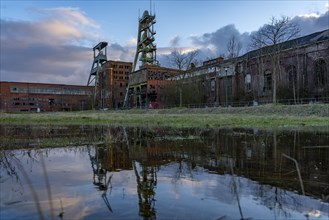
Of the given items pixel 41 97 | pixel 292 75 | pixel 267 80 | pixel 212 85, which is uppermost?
pixel 41 97

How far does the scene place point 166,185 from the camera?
539cm

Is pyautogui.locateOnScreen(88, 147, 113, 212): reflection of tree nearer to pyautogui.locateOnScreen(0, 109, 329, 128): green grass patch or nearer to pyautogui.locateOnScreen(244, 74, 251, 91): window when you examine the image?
pyautogui.locateOnScreen(0, 109, 329, 128): green grass patch

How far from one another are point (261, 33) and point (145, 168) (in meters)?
48.5

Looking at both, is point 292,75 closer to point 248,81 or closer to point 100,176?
point 248,81

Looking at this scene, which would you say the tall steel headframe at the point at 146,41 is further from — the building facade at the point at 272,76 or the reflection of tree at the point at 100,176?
the reflection of tree at the point at 100,176

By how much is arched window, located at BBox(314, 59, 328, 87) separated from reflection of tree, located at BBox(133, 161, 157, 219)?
5080cm

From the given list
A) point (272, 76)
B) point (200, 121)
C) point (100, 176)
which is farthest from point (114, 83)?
point (100, 176)

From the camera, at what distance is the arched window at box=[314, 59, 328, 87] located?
50969mm

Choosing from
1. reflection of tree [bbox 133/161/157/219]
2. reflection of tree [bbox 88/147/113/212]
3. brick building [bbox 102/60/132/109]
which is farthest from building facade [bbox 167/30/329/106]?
brick building [bbox 102/60/132/109]

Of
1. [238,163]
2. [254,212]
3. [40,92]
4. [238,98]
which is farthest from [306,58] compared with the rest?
[40,92]

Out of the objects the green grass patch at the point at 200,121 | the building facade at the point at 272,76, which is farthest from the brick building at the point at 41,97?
the green grass patch at the point at 200,121

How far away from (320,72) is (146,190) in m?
53.7

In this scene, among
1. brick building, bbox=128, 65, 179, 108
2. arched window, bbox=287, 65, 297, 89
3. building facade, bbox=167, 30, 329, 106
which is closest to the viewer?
building facade, bbox=167, 30, 329, 106

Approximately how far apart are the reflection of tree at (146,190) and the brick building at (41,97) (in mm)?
122320
